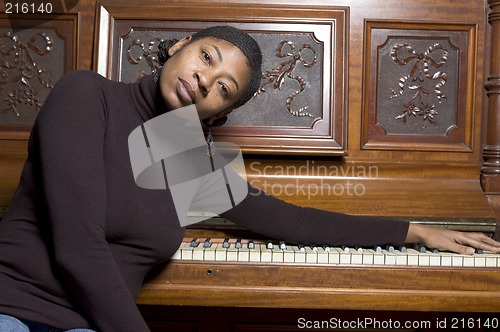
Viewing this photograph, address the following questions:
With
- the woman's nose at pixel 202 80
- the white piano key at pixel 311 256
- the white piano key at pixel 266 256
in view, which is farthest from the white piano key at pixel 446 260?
the woman's nose at pixel 202 80

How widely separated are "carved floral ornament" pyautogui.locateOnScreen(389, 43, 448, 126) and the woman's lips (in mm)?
1090

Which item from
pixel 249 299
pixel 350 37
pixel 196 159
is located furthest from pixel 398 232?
pixel 350 37

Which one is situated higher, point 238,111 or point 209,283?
point 238,111

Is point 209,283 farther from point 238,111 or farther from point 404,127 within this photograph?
point 404,127

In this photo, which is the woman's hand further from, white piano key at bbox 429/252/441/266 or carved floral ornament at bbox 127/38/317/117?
carved floral ornament at bbox 127/38/317/117

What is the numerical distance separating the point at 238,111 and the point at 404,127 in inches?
25.3

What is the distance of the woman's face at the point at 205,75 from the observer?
4.62 ft

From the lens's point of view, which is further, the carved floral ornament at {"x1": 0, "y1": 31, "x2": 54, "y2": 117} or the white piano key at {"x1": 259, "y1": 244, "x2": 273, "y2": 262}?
the carved floral ornament at {"x1": 0, "y1": 31, "x2": 54, "y2": 117}

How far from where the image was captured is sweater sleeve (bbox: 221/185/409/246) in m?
1.79

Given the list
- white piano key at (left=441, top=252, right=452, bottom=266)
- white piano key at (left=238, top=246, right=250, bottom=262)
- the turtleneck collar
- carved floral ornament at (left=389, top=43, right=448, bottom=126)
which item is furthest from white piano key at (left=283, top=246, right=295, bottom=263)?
carved floral ornament at (left=389, top=43, right=448, bottom=126)

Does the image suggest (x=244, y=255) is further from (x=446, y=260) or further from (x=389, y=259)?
(x=446, y=260)

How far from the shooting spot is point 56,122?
50.3 inches

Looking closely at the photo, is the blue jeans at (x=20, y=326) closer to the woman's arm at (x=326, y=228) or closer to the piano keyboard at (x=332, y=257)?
the piano keyboard at (x=332, y=257)

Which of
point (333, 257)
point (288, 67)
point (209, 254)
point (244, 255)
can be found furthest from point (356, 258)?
point (288, 67)
